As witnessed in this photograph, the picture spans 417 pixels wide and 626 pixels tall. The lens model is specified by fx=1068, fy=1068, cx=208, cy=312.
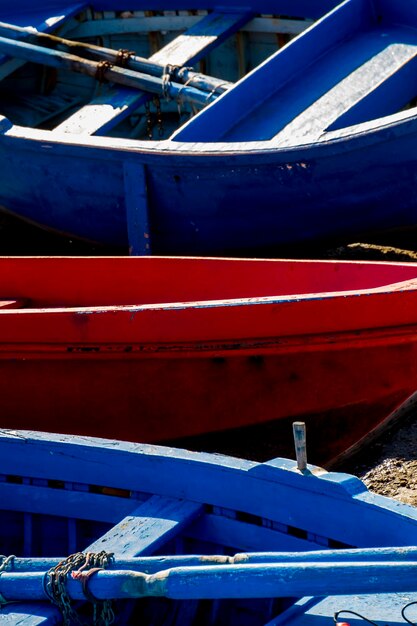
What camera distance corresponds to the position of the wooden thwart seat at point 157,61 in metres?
6.66

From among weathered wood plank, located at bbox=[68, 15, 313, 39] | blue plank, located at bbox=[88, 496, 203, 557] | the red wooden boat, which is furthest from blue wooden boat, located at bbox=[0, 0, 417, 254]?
blue plank, located at bbox=[88, 496, 203, 557]

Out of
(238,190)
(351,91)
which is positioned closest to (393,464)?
(238,190)

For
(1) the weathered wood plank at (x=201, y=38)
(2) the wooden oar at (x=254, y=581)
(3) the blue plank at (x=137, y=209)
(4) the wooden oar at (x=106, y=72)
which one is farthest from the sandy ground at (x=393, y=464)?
(1) the weathered wood plank at (x=201, y=38)

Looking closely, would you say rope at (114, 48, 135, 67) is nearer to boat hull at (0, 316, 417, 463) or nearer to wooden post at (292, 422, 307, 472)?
boat hull at (0, 316, 417, 463)

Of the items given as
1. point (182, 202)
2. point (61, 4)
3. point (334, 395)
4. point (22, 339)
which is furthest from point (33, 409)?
point (61, 4)

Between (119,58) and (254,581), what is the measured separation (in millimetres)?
5325

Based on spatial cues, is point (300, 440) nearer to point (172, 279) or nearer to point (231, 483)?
point (231, 483)

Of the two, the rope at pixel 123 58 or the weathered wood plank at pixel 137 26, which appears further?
the weathered wood plank at pixel 137 26

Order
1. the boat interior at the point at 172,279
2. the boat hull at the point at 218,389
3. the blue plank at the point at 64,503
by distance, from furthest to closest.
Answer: the boat interior at the point at 172,279 → the boat hull at the point at 218,389 → the blue plank at the point at 64,503

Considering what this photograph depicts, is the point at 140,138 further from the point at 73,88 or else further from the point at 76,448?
the point at 76,448

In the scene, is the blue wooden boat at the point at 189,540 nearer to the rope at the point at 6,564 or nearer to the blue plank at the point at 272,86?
the rope at the point at 6,564

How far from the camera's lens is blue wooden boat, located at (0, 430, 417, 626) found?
104 inches

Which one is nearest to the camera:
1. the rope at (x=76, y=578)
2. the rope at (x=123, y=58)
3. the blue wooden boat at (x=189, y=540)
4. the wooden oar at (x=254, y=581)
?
the wooden oar at (x=254, y=581)

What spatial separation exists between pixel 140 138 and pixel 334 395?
4190 mm
